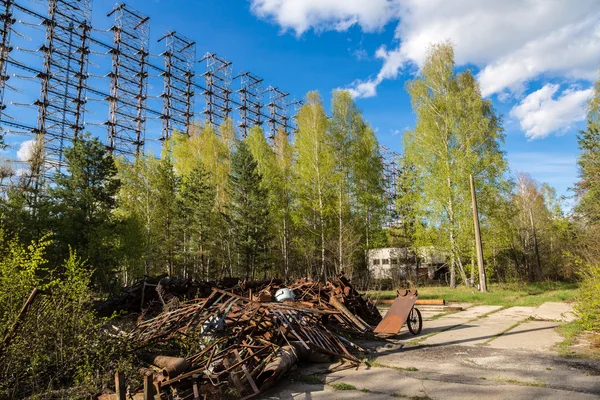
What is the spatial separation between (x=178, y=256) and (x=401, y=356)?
19004 millimetres

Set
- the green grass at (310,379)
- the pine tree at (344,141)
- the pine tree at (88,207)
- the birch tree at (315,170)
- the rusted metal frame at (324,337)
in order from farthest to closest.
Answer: the pine tree at (344,141), the birch tree at (315,170), the pine tree at (88,207), the rusted metal frame at (324,337), the green grass at (310,379)

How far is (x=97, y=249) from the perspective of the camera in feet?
55.5

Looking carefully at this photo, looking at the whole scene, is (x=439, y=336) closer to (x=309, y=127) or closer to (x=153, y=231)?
(x=309, y=127)

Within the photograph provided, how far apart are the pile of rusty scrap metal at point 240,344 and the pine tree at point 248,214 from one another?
15.0m

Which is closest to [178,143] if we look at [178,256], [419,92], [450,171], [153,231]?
[153,231]

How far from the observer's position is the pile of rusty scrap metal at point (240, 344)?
402 centimetres

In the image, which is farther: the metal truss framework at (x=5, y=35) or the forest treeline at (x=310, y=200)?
the metal truss framework at (x=5, y=35)

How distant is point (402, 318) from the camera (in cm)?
Answer: 721

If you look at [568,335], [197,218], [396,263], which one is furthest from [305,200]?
[568,335]

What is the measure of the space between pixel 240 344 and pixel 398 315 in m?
3.74

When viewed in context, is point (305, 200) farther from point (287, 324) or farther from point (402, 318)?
point (287, 324)

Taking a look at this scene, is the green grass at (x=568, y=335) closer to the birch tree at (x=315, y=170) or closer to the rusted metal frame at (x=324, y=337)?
the rusted metal frame at (x=324, y=337)

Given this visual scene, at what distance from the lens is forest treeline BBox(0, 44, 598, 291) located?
695 inches

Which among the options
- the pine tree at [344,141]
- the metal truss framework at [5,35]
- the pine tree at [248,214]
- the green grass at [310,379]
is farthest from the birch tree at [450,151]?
the metal truss framework at [5,35]
